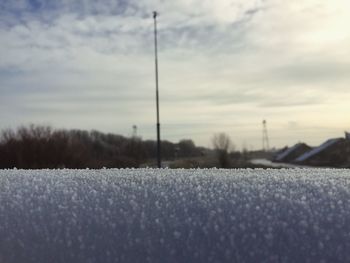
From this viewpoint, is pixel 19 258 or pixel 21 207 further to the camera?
pixel 21 207

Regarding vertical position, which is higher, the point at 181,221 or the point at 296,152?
the point at 296,152

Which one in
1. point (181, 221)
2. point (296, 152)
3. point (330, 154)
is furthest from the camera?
point (296, 152)

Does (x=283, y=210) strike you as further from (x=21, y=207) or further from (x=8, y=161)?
(x=8, y=161)

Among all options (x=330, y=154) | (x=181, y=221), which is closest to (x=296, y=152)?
(x=330, y=154)

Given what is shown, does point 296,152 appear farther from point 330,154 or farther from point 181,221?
point 181,221

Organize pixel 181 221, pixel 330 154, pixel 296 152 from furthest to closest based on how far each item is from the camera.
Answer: pixel 296 152, pixel 330 154, pixel 181 221

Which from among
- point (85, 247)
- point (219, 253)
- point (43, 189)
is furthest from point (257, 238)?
point (43, 189)

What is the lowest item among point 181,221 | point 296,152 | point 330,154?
point 181,221

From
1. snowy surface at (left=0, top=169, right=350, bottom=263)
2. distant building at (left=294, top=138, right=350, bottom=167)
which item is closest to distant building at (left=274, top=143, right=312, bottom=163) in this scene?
distant building at (left=294, top=138, right=350, bottom=167)
